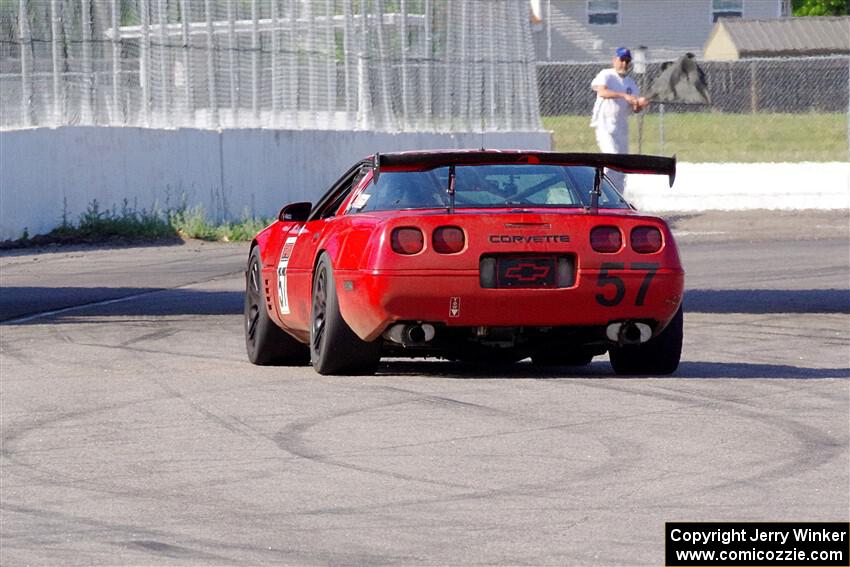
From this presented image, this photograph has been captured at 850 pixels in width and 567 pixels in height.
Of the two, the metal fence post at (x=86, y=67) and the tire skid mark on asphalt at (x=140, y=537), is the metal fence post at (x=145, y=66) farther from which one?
the tire skid mark on asphalt at (x=140, y=537)

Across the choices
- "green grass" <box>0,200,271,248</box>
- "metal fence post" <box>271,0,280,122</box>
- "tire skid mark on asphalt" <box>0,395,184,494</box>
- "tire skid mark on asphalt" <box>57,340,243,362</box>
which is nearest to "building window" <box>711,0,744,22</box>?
"metal fence post" <box>271,0,280,122</box>

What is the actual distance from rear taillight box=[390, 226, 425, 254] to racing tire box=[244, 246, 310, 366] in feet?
5.55

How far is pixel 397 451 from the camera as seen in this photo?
7.32 m

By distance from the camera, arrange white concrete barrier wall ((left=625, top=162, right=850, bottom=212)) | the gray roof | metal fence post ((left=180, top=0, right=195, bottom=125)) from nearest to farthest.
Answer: metal fence post ((left=180, top=0, right=195, bottom=125)) → white concrete barrier wall ((left=625, top=162, right=850, bottom=212)) → the gray roof

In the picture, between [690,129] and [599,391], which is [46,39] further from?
[690,129]

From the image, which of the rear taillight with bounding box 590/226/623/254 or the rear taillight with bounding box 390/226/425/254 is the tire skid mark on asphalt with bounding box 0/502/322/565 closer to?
the rear taillight with bounding box 390/226/425/254

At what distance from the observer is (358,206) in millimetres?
9703

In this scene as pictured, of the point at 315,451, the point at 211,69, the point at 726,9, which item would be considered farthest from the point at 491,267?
the point at 726,9

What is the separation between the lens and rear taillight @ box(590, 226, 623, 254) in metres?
8.98

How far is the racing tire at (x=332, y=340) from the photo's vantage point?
9.23 metres

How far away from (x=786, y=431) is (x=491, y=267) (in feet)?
5.85

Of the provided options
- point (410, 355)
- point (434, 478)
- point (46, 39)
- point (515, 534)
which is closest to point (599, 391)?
point (410, 355)

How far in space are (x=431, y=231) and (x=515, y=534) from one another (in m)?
3.26

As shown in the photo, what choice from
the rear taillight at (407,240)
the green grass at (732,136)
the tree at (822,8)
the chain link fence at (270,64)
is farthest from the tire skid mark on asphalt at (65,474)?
the tree at (822,8)
